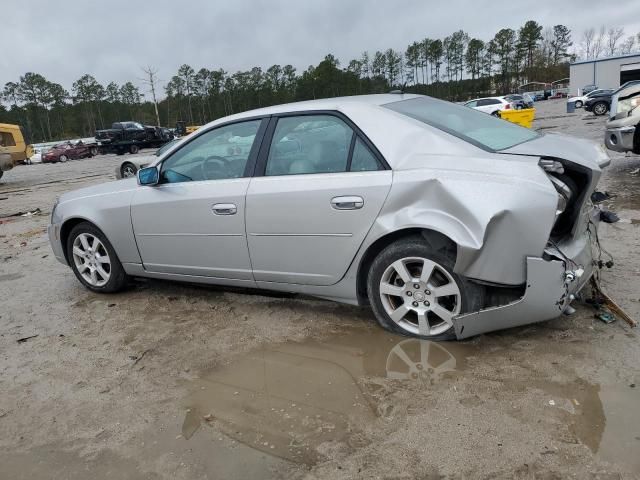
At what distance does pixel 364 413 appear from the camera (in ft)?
8.63

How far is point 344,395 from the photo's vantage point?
2818mm

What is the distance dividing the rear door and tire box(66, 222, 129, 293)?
1.61 meters

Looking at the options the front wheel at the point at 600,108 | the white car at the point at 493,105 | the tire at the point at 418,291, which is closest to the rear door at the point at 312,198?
the tire at the point at 418,291

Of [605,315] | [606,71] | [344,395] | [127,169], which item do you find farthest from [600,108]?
[606,71]

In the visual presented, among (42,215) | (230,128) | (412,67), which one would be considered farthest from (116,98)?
(230,128)

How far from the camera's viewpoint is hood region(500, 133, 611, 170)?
302 centimetres

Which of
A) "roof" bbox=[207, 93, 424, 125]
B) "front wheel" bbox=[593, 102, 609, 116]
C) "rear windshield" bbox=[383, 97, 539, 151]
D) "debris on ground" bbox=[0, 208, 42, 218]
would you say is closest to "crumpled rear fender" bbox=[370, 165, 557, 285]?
"rear windshield" bbox=[383, 97, 539, 151]

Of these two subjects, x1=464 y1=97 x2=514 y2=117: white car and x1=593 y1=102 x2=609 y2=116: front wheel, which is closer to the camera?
x1=464 y1=97 x2=514 y2=117: white car

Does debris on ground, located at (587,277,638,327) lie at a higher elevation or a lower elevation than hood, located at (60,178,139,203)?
lower

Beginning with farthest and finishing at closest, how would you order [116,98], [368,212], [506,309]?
[116,98] < [368,212] < [506,309]

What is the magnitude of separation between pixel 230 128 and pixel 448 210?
1.88 m

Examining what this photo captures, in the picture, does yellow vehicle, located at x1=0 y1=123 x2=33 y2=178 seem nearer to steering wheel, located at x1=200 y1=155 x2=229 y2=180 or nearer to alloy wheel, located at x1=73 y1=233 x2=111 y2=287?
alloy wheel, located at x1=73 y1=233 x2=111 y2=287

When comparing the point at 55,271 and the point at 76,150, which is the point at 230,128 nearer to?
the point at 55,271

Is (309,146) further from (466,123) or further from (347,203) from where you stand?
(466,123)
